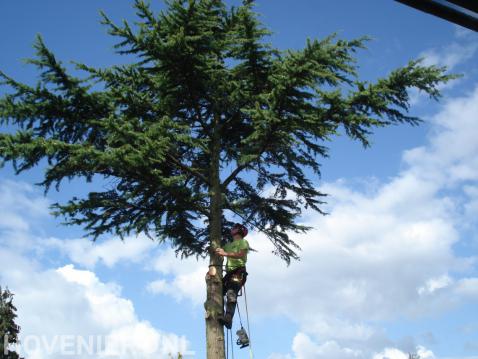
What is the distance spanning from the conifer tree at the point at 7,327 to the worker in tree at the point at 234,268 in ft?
77.2

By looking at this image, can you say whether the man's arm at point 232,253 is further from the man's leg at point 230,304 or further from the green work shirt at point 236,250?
the man's leg at point 230,304

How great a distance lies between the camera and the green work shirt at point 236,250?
34.2 feet

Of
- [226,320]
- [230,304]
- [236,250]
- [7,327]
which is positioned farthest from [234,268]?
[7,327]

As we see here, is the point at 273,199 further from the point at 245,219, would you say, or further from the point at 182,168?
the point at 182,168

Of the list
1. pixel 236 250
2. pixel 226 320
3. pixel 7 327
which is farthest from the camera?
pixel 7 327

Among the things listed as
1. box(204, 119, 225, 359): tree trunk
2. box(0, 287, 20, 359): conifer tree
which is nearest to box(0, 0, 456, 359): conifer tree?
box(204, 119, 225, 359): tree trunk

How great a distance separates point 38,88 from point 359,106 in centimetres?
667

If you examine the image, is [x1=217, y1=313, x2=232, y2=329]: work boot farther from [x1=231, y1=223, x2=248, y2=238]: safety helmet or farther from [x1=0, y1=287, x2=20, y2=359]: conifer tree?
[x1=0, y1=287, x2=20, y2=359]: conifer tree

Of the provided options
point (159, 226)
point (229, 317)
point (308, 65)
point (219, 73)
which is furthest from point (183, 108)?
point (229, 317)

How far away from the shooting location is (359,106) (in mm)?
10180

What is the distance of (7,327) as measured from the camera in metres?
30.9

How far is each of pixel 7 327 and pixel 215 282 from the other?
26019 mm

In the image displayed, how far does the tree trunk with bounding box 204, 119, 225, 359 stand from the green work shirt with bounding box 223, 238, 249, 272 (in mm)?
200

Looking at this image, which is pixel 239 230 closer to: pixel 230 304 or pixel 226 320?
pixel 230 304
